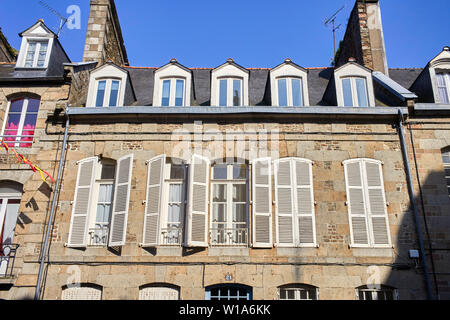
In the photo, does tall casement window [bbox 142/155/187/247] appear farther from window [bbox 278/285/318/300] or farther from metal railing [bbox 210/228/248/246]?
window [bbox 278/285/318/300]

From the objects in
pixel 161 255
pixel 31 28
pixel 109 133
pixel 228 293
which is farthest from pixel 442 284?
pixel 31 28

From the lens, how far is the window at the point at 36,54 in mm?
9977

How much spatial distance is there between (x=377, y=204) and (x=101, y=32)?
8.30 m

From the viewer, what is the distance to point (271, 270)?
25.3 feet

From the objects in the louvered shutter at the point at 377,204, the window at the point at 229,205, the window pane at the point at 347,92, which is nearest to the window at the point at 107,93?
the window at the point at 229,205

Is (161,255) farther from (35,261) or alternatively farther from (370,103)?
(370,103)

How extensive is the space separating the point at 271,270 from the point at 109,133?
4.29m

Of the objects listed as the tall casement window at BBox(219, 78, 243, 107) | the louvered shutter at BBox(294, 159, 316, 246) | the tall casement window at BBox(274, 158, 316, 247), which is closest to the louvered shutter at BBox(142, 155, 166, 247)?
the tall casement window at BBox(219, 78, 243, 107)

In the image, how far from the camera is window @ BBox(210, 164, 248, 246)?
26.5 ft

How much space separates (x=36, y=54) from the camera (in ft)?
33.1

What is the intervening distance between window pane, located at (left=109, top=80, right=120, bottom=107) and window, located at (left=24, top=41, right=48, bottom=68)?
1.80m

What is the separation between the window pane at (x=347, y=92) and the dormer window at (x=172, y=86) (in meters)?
3.38

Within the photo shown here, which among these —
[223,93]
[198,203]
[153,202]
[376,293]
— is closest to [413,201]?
[376,293]

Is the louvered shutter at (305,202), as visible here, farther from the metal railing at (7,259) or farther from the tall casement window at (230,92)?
the metal railing at (7,259)
